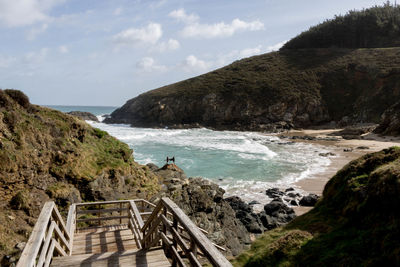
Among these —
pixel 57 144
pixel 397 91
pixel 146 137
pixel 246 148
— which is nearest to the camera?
pixel 57 144

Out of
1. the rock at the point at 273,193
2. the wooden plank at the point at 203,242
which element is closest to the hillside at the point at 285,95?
→ the rock at the point at 273,193

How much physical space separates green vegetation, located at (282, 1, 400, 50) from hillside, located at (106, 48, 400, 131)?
13.0m

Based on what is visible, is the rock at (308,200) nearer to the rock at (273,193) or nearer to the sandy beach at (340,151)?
the sandy beach at (340,151)

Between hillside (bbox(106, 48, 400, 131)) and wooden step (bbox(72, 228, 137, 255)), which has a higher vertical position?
hillside (bbox(106, 48, 400, 131))

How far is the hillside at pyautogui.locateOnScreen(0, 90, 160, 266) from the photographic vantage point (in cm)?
831

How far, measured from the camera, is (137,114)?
7819cm

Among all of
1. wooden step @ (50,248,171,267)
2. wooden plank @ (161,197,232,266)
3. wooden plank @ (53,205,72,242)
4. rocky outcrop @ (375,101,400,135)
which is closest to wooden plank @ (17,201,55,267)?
wooden plank @ (53,205,72,242)

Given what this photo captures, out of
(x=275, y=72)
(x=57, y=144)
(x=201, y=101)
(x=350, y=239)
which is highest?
(x=275, y=72)

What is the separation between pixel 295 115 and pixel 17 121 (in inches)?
2375

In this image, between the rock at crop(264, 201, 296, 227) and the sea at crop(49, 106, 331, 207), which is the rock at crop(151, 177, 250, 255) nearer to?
the rock at crop(264, 201, 296, 227)

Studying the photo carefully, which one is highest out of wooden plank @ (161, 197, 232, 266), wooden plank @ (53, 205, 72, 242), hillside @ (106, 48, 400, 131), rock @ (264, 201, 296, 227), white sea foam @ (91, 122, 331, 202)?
hillside @ (106, 48, 400, 131)

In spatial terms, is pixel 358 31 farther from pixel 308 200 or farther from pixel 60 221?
pixel 60 221

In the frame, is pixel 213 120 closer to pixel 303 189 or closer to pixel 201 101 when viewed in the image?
pixel 201 101

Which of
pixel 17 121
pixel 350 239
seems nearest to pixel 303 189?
pixel 350 239
